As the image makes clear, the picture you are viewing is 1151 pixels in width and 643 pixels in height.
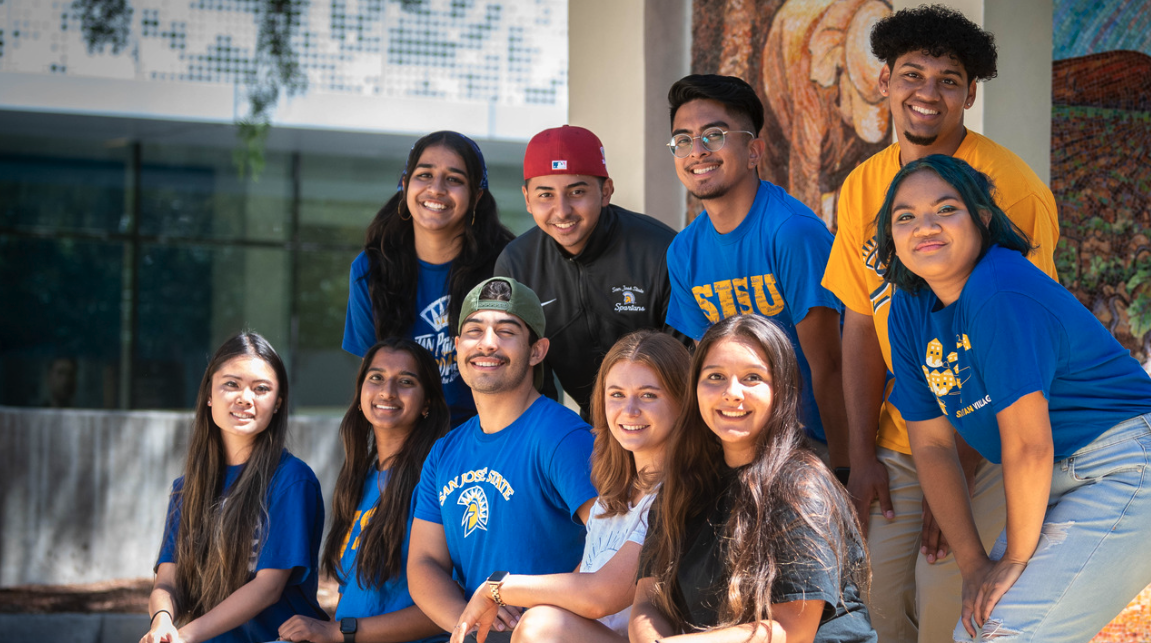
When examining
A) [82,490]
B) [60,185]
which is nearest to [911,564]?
[82,490]

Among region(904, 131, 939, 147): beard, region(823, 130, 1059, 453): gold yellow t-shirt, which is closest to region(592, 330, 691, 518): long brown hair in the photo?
region(823, 130, 1059, 453): gold yellow t-shirt

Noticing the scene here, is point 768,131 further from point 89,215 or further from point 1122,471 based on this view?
point 89,215

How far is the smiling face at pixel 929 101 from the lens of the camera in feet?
10.2

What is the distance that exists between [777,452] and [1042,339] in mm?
712

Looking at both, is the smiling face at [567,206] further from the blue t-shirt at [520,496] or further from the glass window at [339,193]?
the glass window at [339,193]

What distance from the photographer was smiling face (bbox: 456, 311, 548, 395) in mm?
3592

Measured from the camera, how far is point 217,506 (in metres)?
4.10

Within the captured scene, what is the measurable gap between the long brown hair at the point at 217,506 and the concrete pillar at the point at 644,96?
246 centimetres

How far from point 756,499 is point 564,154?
1900 mm

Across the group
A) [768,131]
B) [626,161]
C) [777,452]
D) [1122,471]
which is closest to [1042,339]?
[1122,471]

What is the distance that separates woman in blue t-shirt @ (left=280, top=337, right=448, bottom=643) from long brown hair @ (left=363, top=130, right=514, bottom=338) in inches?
12.2

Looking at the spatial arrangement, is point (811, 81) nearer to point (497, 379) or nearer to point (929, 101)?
point (929, 101)

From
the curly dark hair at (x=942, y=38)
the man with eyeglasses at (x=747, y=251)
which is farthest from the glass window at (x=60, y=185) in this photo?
the curly dark hair at (x=942, y=38)

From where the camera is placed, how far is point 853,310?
332 cm
